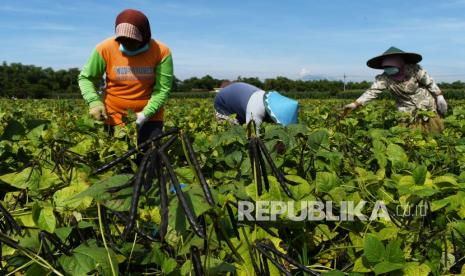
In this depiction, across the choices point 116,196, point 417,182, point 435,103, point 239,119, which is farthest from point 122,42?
point 435,103

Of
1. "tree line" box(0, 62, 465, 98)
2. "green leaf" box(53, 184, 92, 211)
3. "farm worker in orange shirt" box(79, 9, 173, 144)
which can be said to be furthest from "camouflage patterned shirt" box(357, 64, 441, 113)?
"tree line" box(0, 62, 465, 98)

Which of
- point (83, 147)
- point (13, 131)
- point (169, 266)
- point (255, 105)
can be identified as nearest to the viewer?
point (169, 266)

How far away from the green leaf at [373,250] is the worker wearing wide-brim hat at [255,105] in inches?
89.4

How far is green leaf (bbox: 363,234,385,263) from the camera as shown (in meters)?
1.22

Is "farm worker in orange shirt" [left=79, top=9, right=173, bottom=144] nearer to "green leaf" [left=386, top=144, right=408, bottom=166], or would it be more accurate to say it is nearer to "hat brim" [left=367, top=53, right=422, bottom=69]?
"green leaf" [left=386, top=144, right=408, bottom=166]

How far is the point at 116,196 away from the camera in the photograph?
92 cm

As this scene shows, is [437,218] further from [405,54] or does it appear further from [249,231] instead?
[405,54]

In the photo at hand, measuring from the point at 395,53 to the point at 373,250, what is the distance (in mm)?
4801

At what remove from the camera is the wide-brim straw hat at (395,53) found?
559cm

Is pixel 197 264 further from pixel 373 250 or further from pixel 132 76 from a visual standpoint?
pixel 132 76

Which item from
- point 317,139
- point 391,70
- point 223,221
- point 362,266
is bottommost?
point 362,266

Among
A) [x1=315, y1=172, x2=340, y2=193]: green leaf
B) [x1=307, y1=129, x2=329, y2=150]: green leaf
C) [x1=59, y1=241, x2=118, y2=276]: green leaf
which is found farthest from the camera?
[x1=307, y1=129, x2=329, y2=150]: green leaf

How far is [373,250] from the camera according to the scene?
122 cm

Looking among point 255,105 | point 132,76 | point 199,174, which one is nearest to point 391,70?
point 255,105
